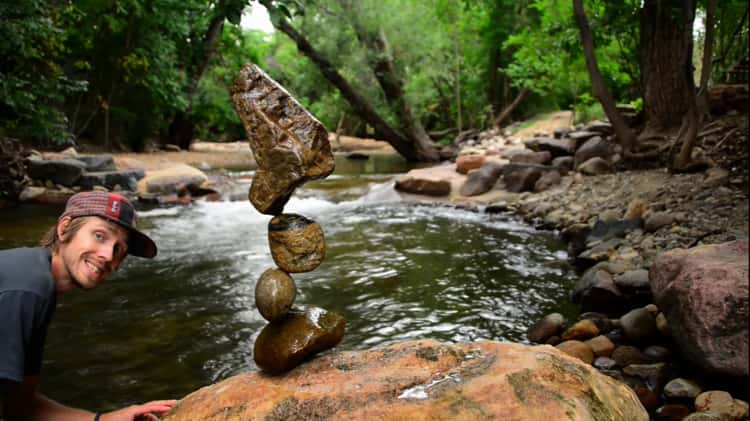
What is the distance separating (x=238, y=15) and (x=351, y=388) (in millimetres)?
2983

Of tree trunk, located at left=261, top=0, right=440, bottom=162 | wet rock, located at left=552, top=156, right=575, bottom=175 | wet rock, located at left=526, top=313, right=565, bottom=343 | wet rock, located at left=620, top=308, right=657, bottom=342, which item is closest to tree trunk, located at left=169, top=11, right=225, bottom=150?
tree trunk, located at left=261, top=0, right=440, bottom=162

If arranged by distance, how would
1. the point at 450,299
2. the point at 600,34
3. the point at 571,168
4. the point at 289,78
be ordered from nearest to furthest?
1. the point at 450,299
2. the point at 600,34
3. the point at 571,168
4. the point at 289,78

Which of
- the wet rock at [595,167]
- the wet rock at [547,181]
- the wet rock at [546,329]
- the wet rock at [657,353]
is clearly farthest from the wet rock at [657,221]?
the wet rock at [547,181]

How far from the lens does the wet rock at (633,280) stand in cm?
450

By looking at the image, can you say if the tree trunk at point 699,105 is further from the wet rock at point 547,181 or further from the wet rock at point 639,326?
the wet rock at point 639,326

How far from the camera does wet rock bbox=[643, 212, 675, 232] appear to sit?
5820 mm

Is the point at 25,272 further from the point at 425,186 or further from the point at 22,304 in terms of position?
the point at 425,186

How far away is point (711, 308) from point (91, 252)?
3098 mm

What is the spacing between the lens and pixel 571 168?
35.1 ft

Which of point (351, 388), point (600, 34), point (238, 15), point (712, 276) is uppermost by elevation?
point (600, 34)

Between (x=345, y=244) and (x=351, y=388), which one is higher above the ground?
(x=351, y=388)

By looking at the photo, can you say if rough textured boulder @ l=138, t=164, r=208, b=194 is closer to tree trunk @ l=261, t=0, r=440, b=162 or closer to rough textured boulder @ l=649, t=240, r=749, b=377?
tree trunk @ l=261, t=0, r=440, b=162

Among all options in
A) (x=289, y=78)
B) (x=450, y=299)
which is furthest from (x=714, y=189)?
(x=289, y=78)

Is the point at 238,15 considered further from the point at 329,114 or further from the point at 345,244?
the point at 329,114
